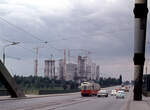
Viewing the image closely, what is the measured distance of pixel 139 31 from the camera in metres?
54.4

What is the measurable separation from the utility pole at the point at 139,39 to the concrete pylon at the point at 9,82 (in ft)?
65.8

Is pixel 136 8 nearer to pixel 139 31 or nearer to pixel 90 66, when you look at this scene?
pixel 139 31

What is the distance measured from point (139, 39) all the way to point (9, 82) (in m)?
22.3

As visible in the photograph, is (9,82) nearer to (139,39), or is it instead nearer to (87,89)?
(139,39)

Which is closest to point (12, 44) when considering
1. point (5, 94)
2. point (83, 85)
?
point (5, 94)

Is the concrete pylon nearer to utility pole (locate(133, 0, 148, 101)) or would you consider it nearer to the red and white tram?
the red and white tram

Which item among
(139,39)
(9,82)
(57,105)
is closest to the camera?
(57,105)

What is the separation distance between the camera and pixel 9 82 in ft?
183

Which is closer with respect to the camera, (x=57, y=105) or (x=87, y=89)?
(x=57, y=105)

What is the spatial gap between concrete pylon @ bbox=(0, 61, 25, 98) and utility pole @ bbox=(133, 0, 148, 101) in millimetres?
20060

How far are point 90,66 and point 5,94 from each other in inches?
5015

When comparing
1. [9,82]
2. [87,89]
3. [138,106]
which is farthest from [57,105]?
[87,89]

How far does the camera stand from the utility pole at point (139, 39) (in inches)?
2119

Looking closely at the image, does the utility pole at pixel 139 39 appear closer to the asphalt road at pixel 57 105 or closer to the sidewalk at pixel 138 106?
the sidewalk at pixel 138 106
